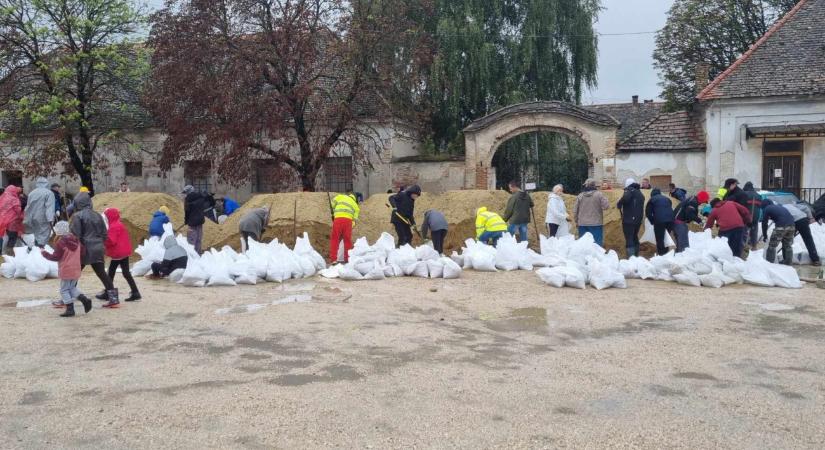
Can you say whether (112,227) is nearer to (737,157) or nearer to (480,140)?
(480,140)

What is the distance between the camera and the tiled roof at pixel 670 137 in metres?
19.4

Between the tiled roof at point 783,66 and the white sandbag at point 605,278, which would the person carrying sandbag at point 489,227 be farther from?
the tiled roof at point 783,66

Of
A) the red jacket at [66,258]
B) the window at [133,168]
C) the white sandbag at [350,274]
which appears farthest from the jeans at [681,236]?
the window at [133,168]

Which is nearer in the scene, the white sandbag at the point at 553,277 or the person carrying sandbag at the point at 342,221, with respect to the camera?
the white sandbag at the point at 553,277

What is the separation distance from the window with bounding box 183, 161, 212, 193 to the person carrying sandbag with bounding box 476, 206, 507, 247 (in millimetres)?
12740

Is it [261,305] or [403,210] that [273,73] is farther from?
[261,305]

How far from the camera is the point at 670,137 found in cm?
1984

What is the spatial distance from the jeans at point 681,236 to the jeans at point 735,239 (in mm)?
654

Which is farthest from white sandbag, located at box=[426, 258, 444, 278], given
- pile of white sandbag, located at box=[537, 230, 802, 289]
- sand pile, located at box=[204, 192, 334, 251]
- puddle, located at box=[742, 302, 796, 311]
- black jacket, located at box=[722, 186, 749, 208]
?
black jacket, located at box=[722, 186, 749, 208]

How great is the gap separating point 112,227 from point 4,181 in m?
21.1

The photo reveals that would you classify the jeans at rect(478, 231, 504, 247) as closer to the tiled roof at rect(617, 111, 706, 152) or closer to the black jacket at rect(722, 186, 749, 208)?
the black jacket at rect(722, 186, 749, 208)

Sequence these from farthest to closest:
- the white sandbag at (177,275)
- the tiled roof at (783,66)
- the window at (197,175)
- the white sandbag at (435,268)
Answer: the window at (197,175) → the tiled roof at (783,66) → the white sandbag at (435,268) → the white sandbag at (177,275)

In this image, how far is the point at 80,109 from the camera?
68.2 ft

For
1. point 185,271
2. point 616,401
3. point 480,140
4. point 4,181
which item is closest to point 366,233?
point 185,271
